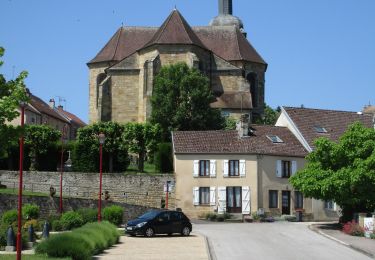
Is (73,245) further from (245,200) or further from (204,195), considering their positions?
(245,200)

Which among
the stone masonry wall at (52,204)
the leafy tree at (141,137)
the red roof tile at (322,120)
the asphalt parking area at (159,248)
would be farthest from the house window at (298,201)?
the asphalt parking area at (159,248)

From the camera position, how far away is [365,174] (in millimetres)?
32062

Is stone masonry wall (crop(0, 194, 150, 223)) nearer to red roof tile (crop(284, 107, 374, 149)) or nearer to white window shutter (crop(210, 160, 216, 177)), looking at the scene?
white window shutter (crop(210, 160, 216, 177))

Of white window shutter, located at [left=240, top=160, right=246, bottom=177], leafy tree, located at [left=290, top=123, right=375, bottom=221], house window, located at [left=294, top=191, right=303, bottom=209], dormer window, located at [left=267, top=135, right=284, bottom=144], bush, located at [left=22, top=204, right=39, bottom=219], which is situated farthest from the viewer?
dormer window, located at [left=267, top=135, right=284, bottom=144]

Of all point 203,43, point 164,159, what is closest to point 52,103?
point 203,43

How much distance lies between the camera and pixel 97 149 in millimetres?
52000

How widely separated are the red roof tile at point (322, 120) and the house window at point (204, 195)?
7985 mm

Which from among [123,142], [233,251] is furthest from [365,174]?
[123,142]

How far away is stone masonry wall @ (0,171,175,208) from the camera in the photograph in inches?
1768

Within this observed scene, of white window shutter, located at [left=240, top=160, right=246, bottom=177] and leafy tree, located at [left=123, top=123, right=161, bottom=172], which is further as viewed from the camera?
leafy tree, located at [left=123, top=123, right=161, bottom=172]

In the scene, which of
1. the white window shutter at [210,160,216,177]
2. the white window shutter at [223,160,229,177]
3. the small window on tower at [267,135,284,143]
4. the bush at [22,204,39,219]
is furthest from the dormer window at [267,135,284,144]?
the bush at [22,204,39,219]

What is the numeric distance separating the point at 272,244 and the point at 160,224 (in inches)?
235

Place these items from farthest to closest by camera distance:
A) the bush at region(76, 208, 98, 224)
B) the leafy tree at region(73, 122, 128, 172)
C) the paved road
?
the leafy tree at region(73, 122, 128, 172), the bush at region(76, 208, 98, 224), the paved road

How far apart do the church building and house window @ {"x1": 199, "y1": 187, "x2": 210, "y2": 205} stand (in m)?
21.8
